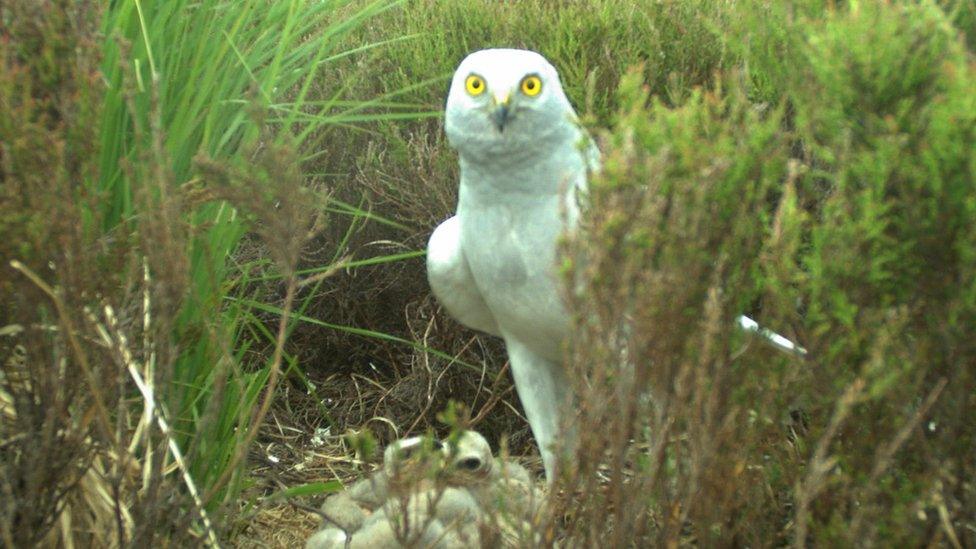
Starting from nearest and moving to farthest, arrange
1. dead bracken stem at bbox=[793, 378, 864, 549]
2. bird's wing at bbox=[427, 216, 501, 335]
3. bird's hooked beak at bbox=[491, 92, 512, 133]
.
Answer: dead bracken stem at bbox=[793, 378, 864, 549]
bird's hooked beak at bbox=[491, 92, 512, 133]
bird's wing at bbox=[427, 216, 501, 335]

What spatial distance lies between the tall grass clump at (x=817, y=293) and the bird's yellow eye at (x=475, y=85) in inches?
30.0

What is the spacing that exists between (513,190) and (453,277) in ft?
1.15

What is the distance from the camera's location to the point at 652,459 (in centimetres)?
211

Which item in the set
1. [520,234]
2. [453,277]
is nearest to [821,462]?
[520,234]

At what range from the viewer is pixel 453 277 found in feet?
10.5

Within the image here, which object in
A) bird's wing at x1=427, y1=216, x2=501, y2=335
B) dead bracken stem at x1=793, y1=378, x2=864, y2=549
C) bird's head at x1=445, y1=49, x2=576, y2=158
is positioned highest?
bird's head at x1=445, y1=49, x2=576, y2=158

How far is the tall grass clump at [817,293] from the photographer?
1.97 meters

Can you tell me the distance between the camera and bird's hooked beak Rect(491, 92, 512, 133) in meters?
2.80

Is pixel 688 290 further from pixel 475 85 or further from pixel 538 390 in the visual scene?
pixel 538 390

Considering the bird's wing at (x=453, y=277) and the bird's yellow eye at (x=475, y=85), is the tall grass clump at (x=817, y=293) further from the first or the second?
the bird's wing at (x=453, y=277)

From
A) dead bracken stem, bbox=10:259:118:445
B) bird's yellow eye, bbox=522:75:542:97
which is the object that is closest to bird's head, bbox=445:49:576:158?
bird's yellow eye, bbox=522:75:542:97

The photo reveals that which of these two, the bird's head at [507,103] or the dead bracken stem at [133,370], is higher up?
the bird's head at [507,103]

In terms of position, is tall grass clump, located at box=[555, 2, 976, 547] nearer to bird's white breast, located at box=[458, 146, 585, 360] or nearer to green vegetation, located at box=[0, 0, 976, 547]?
green vegetation, located at box=[0, 0, 976, 547]

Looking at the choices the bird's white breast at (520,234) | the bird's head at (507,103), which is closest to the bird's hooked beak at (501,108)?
the bird's head at (507,103)
